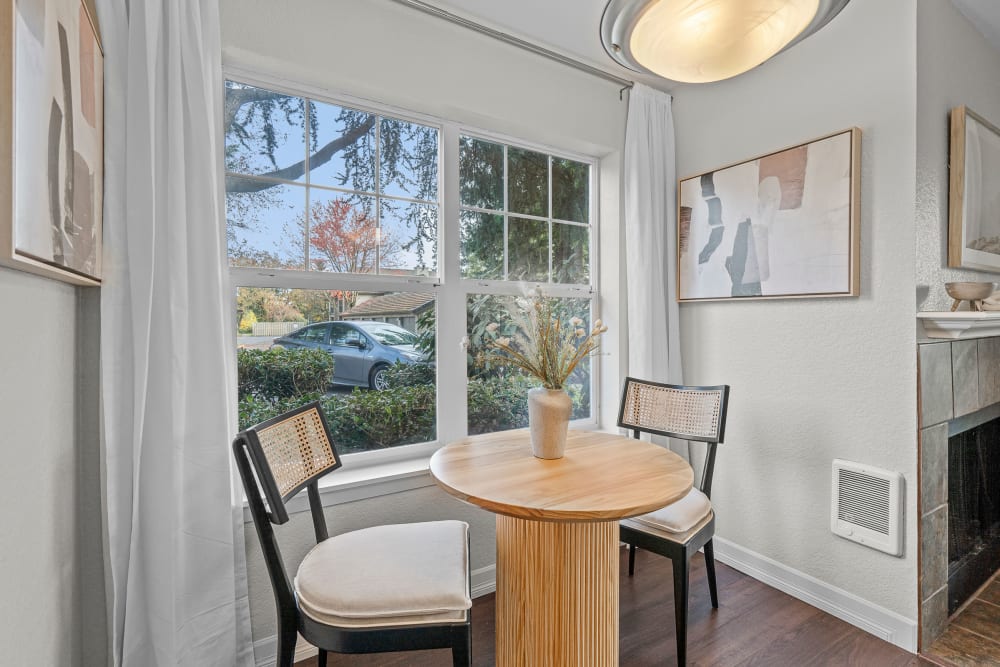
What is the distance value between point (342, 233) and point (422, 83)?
0.75 metres

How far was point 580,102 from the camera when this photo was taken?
249cm

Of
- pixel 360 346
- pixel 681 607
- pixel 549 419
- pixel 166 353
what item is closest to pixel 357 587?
pixel 549 419

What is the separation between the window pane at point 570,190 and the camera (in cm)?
267

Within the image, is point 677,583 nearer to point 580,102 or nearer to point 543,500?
point 543,500

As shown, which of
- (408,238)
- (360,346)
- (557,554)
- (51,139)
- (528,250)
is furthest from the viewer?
(528,250)

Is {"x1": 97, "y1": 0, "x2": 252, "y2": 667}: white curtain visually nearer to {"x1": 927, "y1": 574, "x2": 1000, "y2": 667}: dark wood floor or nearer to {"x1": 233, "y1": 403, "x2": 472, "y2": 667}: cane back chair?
{"x1": 233, "y1": 403, "x2": 472, "y2": 667}: cane back chair

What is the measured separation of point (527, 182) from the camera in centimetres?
255

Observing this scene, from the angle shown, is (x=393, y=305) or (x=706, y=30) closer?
(x=706, y=30)

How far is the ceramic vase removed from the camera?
1572 mm

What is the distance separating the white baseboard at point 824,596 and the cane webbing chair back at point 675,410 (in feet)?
2.66

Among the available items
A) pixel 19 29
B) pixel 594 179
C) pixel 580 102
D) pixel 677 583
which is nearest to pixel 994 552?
pixel 677 583

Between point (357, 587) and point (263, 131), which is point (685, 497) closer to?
point (357, 587)

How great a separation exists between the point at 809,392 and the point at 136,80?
9.27ft

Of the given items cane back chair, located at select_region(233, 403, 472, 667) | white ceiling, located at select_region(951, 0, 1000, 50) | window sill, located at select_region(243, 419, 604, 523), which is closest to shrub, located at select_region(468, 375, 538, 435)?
window sill, located at select_region(243, 419, 604, 523)
